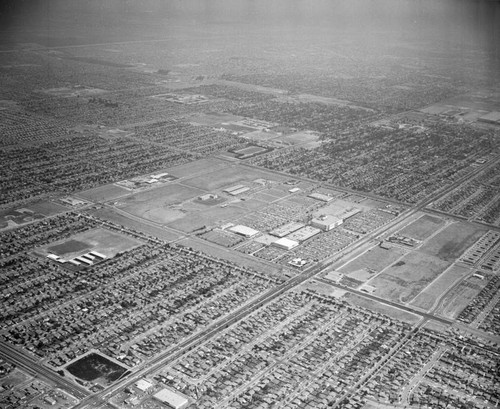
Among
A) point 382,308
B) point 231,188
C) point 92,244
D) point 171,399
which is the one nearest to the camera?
point 171,399

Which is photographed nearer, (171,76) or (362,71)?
(171,76)

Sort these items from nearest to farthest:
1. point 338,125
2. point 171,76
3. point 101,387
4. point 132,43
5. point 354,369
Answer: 1. point 101,387
2. point 354,369
3. point 338,125
4. point 171,76
5. point 132,43

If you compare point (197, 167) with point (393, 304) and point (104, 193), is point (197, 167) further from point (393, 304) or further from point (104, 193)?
point (393, 304)

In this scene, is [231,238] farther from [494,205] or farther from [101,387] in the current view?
[494,205]

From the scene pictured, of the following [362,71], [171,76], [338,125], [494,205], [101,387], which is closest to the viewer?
[101,387]

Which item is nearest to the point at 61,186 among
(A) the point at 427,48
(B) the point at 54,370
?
(B) the point at 54,370

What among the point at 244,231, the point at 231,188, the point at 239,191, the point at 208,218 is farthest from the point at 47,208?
the point at 244,231
